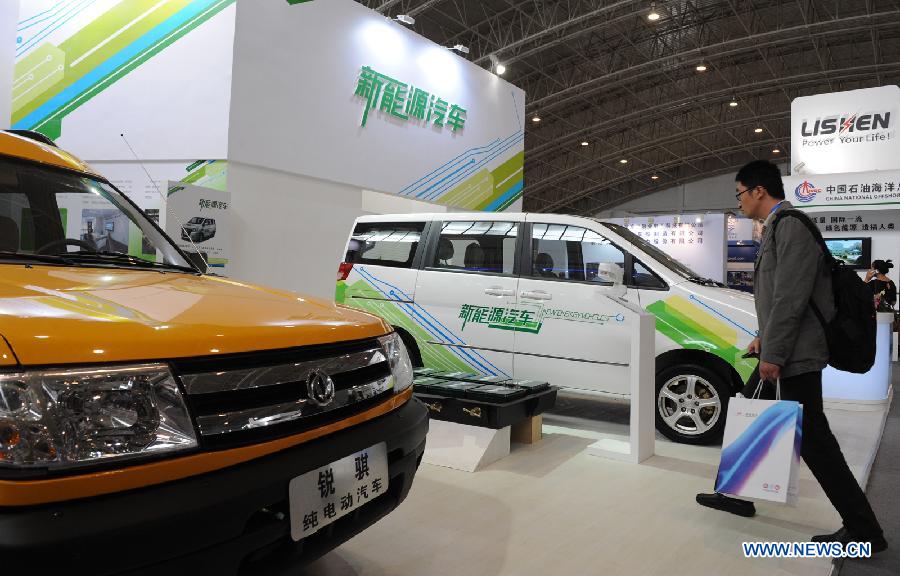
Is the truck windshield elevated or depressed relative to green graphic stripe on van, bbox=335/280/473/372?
elevated

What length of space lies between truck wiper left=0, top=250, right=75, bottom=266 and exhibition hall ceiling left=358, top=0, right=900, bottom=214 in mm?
13277

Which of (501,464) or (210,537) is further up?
(210,537)

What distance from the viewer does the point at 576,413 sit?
4914 millimetres

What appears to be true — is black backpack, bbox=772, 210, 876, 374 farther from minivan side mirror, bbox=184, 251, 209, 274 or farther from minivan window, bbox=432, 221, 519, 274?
minivan side mirror, bbox=184, 251, 209, 274

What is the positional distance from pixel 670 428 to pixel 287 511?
331cm

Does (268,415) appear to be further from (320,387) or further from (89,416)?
(89,416)

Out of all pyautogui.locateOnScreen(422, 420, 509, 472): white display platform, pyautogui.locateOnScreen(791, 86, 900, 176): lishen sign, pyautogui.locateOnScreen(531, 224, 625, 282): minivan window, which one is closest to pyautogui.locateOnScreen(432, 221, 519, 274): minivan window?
pyautogui.locateOnScreen(531, 224, 625, 282): minivan window

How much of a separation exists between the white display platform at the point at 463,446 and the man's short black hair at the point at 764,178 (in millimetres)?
1840

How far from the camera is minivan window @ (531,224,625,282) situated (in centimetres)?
425

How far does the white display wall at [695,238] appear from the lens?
1383cm

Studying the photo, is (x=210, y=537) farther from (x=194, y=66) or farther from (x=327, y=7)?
(x=327, y=7)

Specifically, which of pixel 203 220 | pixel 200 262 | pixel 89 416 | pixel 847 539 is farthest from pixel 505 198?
pixel 89 416

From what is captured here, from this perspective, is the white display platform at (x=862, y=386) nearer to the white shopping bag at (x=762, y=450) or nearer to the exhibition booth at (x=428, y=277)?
the exhibition booth at (x=428, y=277)

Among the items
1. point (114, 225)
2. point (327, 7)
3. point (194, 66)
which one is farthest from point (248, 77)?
point (114, 225)
